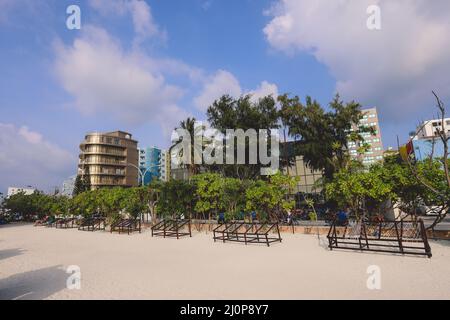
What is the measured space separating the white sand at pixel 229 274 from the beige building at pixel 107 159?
59.0 meters

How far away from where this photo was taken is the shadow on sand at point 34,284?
21.7 feet

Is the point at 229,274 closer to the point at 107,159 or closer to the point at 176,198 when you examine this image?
the point at 176,198

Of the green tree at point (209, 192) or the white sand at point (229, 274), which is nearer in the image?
the white sand at point (229, 274)

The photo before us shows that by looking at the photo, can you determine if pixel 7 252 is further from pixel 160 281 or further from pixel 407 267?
pixel 407 267

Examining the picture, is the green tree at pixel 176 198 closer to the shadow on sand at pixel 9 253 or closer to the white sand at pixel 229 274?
the white sand at pixel 229 274

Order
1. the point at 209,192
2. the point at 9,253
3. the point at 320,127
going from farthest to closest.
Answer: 1. the point at 320,127
2. the point at 209,192
3. the point at 9,253

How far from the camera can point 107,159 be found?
7100 cm

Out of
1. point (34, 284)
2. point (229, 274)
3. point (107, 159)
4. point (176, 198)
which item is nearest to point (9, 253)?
point (34, 284)

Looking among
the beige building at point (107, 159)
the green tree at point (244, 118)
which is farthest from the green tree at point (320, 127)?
the beige building at point (107, 159)

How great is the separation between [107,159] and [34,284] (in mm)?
68948

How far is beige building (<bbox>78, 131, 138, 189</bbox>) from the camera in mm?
68625

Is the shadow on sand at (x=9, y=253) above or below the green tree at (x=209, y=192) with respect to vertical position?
below

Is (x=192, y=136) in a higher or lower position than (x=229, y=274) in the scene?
higher

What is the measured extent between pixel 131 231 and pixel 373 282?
59.4 ft
